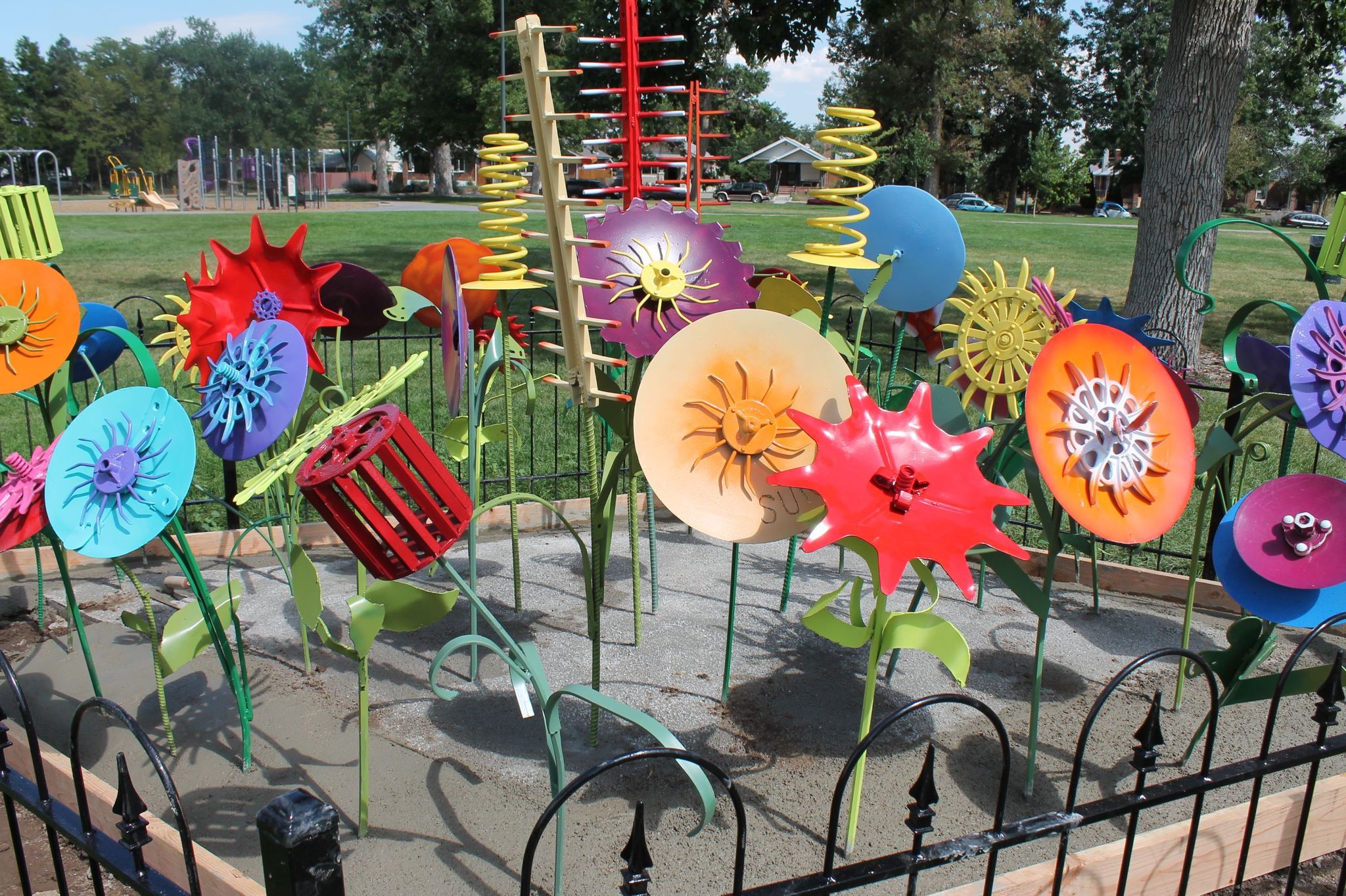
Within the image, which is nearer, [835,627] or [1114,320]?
[835,627]

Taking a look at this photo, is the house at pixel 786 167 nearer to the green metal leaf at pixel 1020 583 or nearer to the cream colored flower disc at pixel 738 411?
the green metal leaf at pixel 1020 583

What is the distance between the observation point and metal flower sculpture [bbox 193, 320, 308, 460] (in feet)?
9.39

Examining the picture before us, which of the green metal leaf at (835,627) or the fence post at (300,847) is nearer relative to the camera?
the fence post at (300,847)

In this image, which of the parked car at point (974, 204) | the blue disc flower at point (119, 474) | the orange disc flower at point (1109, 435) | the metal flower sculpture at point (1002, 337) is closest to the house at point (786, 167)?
the parked car at point (974, 204)

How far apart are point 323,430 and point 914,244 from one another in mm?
2227

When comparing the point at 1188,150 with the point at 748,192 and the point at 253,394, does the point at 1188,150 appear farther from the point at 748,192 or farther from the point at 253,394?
the point at 748,192

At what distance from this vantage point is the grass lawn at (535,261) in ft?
24.6

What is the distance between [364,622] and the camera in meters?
2.78

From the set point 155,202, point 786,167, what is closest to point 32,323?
point 155,202

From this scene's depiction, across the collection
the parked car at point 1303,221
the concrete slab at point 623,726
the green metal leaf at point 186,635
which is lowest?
the concrete slab at point 623,726

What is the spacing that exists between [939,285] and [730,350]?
1.34m

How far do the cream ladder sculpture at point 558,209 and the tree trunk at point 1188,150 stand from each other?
25.0 feet

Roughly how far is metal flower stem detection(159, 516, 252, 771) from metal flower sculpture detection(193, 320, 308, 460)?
1.09 feet

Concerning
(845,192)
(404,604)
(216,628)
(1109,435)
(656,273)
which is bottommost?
(216,628)
